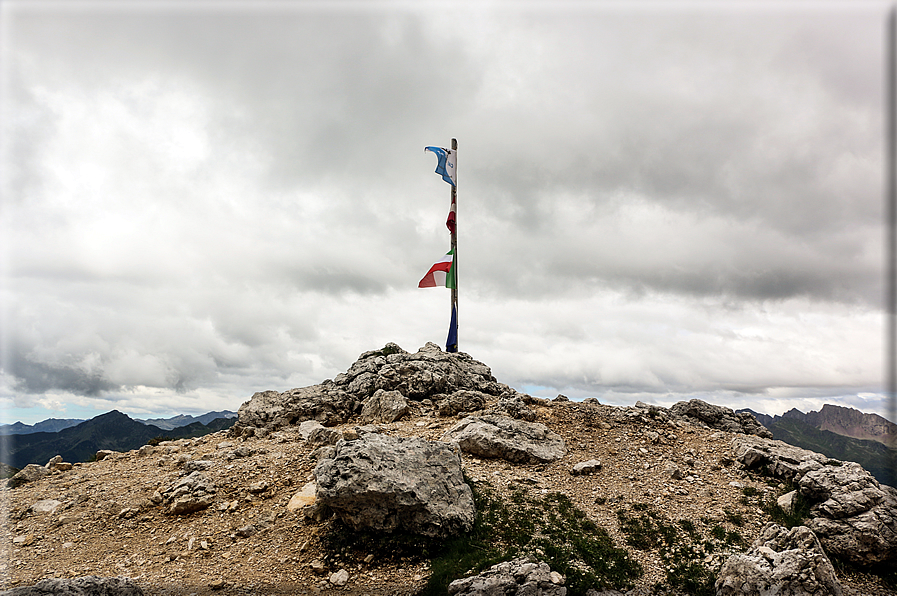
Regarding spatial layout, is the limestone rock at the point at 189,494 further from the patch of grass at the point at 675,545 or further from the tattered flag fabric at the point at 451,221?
the tattered flag fabric at the point at 451,221

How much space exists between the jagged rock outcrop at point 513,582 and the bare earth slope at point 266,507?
1622mm

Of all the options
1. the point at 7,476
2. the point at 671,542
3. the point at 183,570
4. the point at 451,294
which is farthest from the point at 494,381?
the point at 7,476

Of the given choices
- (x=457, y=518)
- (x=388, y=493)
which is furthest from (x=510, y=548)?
(x=388, y=493)

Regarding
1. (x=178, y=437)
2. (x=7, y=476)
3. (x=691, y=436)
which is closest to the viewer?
(x=7, y=476)

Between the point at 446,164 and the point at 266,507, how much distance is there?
22145 mm

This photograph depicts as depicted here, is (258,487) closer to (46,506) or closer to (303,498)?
(303,498)

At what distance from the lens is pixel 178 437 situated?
23.5 meters

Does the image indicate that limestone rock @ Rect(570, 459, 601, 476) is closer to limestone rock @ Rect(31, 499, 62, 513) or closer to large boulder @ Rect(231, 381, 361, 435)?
large boulder @ Rect(231, 381, 361, 435)

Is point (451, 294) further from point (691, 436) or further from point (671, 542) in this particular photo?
point (671, 542)

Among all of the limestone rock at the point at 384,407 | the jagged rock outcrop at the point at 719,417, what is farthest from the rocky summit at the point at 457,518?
the jagged rock outcrop at the point at 719,417

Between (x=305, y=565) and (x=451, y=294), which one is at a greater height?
(x=451, y=294)

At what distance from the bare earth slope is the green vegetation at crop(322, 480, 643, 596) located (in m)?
0.38

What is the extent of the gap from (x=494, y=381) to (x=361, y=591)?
17580 millimetres

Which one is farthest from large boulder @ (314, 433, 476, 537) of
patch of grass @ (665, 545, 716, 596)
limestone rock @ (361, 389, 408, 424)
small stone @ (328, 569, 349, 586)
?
Answer: limestone rock @ (361, 389, 408, 424)
